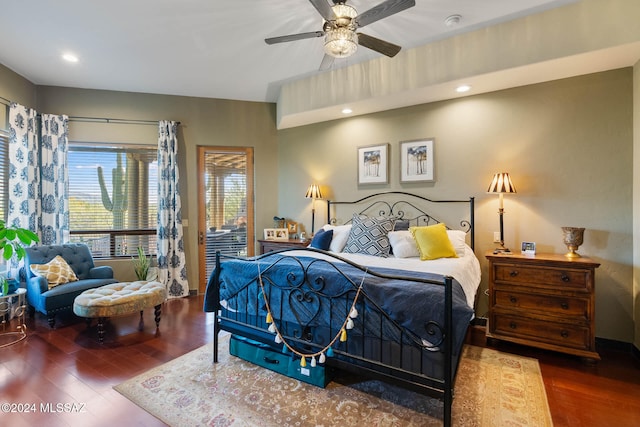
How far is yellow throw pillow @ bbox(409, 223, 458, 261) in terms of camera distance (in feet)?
9.83

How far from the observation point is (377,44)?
2357mm

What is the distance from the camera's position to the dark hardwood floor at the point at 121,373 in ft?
6.45

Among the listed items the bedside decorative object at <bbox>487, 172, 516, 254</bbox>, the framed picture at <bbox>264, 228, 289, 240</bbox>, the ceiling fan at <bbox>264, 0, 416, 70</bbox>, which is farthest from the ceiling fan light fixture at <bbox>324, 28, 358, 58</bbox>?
the framed picture at <bbox>264, 228, 289, 240</bbox>

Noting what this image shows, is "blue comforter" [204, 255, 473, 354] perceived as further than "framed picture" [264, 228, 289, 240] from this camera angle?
No

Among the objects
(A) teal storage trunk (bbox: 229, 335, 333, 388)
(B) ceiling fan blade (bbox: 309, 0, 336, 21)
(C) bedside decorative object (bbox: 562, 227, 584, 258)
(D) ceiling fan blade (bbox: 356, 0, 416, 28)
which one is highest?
(D) ceiling fan blade (bbox: 356, 0, 416, 28)

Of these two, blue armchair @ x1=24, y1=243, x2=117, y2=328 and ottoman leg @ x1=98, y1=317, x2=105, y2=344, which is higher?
blue armchair @ x1=24, y1=243, x2=117, y2=328

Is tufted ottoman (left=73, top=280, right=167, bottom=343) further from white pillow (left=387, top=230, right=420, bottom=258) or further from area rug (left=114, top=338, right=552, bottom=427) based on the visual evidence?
white pillow (left=387, top=230, right=420, bottom=258)

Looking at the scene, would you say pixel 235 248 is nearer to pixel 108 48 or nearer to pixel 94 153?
pixel 94 153

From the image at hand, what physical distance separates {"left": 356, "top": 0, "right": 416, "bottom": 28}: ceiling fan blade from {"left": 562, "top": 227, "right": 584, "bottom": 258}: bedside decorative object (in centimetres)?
251

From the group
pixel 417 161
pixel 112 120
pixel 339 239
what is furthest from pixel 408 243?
pixel 112 120

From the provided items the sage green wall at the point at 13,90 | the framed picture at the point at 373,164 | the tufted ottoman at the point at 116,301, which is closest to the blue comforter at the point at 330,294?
the tufted ottoman at the point at 116,301

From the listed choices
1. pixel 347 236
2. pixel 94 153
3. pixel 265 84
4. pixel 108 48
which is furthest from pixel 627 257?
pixel 94 153

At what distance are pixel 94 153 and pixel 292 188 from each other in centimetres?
305

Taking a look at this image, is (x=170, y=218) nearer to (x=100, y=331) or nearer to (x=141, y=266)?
(x=141, y=266)
